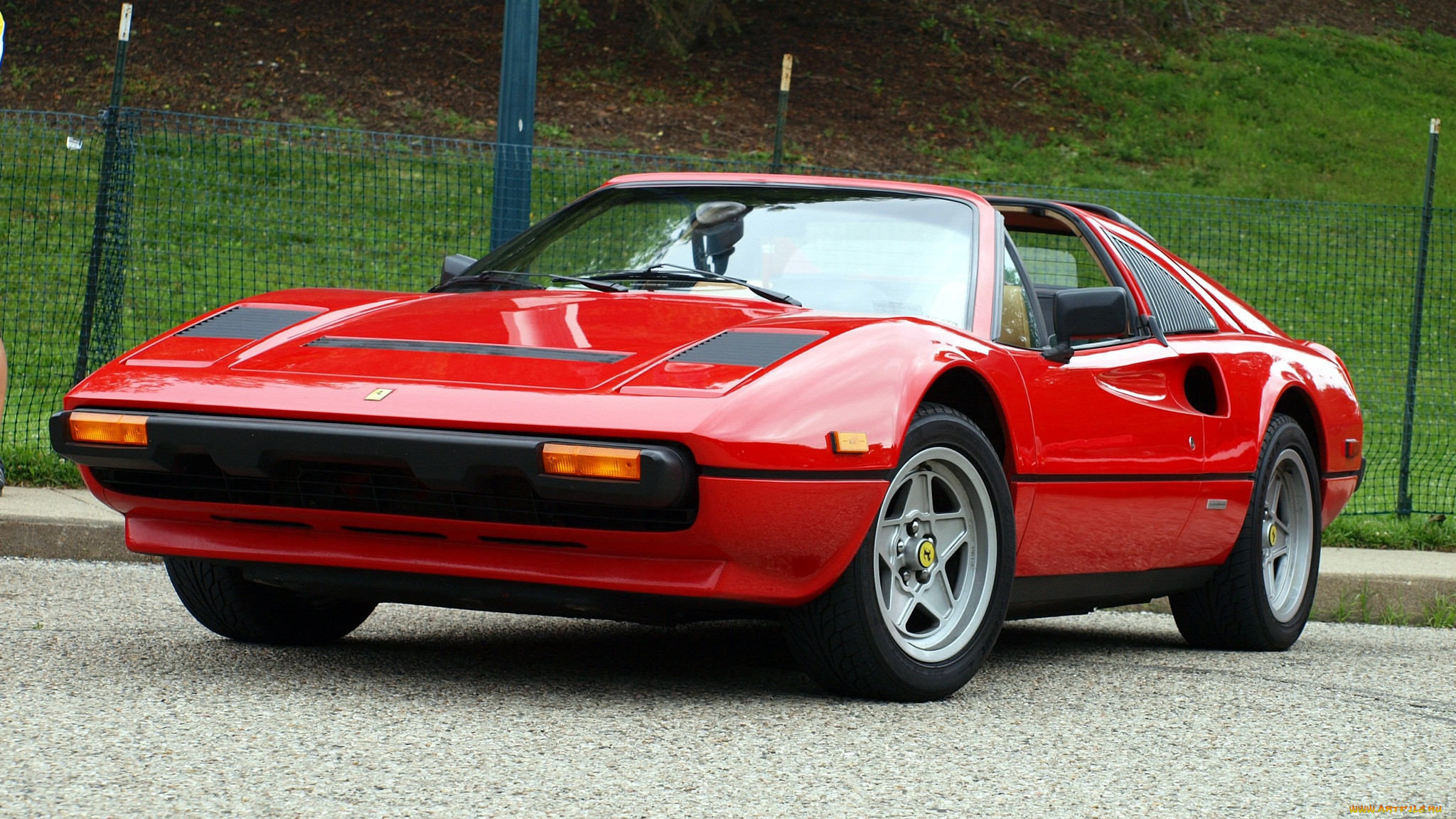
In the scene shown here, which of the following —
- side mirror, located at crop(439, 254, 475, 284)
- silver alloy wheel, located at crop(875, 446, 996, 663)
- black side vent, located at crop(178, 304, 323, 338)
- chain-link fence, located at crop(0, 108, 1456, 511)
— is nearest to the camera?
silver alloy wheel, located at crop(875, 446, 996, 663)

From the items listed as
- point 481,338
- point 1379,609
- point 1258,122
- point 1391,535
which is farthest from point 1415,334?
point 1258,122

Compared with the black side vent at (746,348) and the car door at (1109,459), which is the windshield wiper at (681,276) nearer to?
the black side vent at (746,348)

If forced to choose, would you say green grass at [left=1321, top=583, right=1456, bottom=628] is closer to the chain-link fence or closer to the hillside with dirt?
the chain-link fence

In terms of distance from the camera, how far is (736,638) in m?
4.84

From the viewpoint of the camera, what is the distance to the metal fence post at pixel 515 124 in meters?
7.40

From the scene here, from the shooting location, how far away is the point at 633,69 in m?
22.8

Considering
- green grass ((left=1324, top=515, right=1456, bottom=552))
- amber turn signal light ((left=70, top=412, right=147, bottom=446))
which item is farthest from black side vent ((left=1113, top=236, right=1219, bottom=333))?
amber turn signal light ((left=70, top=412, right=147, bottom=446))

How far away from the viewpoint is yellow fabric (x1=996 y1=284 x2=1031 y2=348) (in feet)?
14.0

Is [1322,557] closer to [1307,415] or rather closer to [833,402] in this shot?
[1307,415]

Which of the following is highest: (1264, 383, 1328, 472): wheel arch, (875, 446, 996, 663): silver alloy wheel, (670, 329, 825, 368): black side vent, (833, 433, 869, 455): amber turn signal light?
(670, 329, 825, 368): black side vent

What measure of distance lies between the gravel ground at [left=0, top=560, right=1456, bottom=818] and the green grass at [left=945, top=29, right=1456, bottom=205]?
16152mm

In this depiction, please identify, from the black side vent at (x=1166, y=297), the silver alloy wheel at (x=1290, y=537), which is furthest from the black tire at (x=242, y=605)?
the silver alloy wheel at (x=1290, y=537)

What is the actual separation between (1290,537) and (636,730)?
3074 millimetres

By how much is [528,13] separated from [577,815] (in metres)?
5.48
